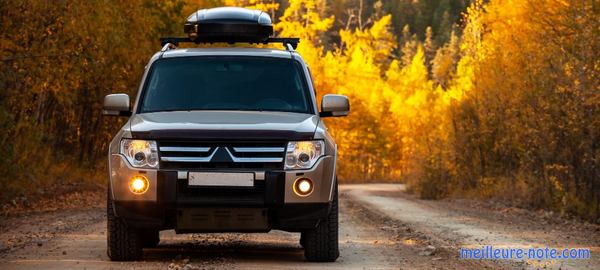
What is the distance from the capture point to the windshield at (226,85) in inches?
410

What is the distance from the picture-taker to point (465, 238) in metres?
13.1

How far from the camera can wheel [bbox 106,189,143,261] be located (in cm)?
963

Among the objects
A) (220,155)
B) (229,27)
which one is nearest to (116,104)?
(220,155)

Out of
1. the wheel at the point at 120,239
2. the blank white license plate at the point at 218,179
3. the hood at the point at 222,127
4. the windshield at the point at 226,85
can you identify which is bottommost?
the wheel at the point at 120,239

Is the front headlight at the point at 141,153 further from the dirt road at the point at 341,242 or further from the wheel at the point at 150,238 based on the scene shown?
the wheel at the point at 150,238

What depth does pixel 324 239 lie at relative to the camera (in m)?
9.75

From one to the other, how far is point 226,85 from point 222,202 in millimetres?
1920

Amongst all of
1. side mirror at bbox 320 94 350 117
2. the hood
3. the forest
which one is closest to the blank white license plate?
the hood

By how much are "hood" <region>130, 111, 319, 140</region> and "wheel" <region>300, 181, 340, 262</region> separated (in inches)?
33.3

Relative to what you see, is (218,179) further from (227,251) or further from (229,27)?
(229,27)

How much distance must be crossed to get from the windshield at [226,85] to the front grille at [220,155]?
1.24 metres

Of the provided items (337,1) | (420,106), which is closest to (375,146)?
(420,106)

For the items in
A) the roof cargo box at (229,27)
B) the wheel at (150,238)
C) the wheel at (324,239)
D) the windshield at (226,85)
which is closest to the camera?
the wheel at (324,239)

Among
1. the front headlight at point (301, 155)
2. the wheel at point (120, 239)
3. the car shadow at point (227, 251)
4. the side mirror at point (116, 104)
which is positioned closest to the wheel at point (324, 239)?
the car shadow at point (227, 251)
